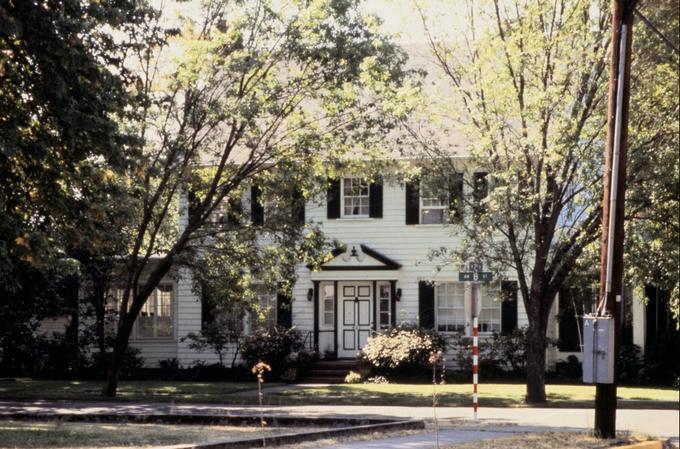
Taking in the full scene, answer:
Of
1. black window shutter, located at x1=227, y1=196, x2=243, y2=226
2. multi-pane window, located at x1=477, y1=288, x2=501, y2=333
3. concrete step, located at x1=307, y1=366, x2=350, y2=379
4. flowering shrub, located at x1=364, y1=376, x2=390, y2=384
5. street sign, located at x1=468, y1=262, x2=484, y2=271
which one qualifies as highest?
black window shutter, located at x1=227, y1=196, x2=243, y2=226

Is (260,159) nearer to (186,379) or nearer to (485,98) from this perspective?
(485,98)

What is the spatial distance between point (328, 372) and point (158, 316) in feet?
22.2

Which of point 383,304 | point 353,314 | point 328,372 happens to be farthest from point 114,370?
point 383,304

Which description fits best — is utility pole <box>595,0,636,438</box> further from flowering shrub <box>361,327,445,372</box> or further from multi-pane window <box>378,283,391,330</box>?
multi-pane window <box>378,283,391,330</box>

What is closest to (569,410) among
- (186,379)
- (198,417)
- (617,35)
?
(198,417)

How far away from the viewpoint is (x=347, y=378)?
3584cm

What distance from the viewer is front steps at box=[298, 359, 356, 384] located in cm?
3672

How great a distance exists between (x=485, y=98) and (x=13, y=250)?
12.1 m

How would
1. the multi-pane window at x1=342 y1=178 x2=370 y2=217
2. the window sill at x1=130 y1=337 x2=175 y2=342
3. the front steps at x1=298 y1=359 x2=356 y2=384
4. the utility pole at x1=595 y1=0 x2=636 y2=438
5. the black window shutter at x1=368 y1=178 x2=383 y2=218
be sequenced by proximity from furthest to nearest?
the window sill at x1=130 y1=337 x2=175 y2=342 → the multi-pane window at x1=342 y1=178 x2=370 y2=217 → the black window shutter at x1=368 y1=178 x2=383 y2=218 → the front steps at x1=298 y1=359 x2=356 y2=384 → the utility pole at x1=595 y1=0 x2=636 y2=438

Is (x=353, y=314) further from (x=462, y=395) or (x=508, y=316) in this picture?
(x=462, y=395)

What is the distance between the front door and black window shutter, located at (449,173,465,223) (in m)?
11.7

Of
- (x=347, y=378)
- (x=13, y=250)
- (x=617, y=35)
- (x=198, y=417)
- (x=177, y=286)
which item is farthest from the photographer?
(x=177, y=286)

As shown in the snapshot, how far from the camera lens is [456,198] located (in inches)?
1079

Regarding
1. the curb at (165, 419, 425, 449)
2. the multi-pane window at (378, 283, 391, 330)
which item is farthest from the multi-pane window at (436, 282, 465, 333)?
the curb at (165, 419, 425, 449)
